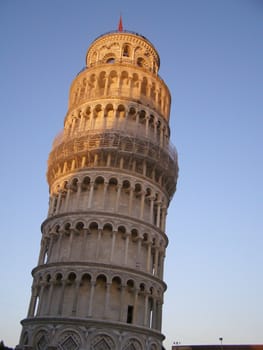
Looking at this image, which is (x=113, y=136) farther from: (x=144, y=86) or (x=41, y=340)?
(x=41, y=340)

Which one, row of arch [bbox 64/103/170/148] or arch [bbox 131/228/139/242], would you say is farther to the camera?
row of arch [bbox 64/103/170/148]

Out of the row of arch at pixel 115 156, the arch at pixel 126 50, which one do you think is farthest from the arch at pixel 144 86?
the row of arch at pixel 115 156

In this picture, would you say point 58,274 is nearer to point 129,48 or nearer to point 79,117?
point 79,117

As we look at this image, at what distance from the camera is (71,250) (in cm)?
3108

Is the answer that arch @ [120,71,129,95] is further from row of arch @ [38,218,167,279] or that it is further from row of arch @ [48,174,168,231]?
row of arch @ [38,218,167,279]

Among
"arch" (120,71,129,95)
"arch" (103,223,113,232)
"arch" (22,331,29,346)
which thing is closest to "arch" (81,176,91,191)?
"arch" (103,223,113,232)

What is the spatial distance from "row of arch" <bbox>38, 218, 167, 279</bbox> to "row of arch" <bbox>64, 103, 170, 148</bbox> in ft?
27.4

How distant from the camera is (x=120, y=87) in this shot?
124 feet

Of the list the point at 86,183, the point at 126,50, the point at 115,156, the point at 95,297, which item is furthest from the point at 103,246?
the point at 126,50

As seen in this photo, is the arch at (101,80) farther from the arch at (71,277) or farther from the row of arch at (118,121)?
the arch at (71,277)

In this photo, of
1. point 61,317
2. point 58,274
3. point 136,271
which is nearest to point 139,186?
point 136,271

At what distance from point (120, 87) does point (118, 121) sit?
3834 millimetres

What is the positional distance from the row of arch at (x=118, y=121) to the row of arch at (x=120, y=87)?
103 centimetres

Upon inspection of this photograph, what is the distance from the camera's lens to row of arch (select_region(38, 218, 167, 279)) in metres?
30.5
